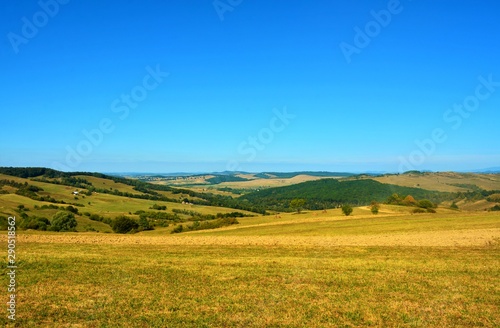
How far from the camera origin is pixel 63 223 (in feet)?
235

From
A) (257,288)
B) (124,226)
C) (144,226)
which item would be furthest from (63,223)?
(257,288)

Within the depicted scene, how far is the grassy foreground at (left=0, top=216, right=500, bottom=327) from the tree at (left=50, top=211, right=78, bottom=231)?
4259 centimetres

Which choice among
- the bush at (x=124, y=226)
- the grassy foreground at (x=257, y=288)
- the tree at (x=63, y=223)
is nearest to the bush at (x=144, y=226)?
the bush at (x=124, y=226)

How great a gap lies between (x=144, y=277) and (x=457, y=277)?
703 inches

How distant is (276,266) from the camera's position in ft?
79.7

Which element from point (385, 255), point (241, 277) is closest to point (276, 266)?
point (241, 277)

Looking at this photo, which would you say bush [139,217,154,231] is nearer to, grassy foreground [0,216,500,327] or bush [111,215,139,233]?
bush [111,215,139,233]

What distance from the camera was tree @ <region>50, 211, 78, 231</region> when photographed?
69919mm

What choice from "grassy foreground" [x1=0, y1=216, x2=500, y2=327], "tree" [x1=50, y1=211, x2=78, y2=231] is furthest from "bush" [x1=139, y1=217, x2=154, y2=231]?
"grassy foreground" [x1=0, y1=216, x2=500, y2=327]

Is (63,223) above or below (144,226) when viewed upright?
above

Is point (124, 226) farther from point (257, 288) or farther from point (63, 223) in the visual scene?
Result: point (257, 288)

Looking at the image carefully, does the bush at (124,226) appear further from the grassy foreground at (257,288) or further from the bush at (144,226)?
the grassy foreground at (257,288)

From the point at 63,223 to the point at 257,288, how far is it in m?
64.8

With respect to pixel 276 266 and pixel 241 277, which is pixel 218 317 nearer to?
pixel 241 277
